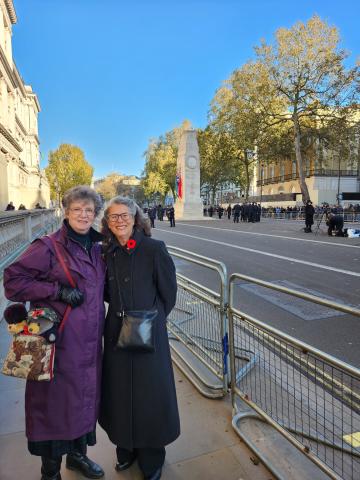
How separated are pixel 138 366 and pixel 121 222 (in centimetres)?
85

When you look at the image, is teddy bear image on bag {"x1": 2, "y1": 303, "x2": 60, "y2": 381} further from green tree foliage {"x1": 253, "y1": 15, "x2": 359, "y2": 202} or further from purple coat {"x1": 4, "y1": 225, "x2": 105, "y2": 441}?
green tree foliage {"x1": 253, "y1": 15, "x2": 359, "y2": 202}

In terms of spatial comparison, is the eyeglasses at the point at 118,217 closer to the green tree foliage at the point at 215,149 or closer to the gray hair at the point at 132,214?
the gray hair at the point at 132,214

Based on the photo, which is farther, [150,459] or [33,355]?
[150,459]

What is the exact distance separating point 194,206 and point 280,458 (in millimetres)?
36665

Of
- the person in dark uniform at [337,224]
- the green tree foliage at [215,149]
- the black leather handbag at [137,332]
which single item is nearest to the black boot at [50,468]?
the black leather handbag at [137,332]

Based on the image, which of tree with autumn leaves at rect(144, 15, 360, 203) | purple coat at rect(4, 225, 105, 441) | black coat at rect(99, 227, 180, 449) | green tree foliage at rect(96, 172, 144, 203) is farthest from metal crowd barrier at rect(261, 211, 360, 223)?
green tree foliage at rect(96, 172, 144, 203)

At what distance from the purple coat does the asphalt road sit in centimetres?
305

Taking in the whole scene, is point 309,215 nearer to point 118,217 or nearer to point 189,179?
point 118,217

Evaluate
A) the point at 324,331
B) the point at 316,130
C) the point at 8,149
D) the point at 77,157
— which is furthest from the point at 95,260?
the point at 77,157

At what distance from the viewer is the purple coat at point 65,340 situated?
80.0 inches

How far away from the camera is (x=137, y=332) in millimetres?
2049

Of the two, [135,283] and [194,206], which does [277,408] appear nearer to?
[135,283]

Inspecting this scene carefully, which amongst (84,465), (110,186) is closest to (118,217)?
(84,465)

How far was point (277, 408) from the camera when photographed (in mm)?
2932
